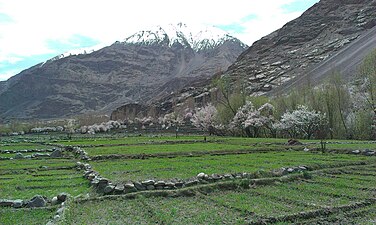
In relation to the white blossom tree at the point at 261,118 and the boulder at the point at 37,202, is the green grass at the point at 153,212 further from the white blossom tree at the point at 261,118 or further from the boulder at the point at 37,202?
the white blossom tree at the point at 261,118

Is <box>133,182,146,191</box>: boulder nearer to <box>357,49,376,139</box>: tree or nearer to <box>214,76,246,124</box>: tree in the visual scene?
<box>357,49,376,139</box>: tree

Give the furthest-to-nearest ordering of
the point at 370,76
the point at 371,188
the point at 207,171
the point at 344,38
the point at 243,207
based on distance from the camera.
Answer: the point at 344,38, the point at 370,76, the point at 207,171, the point at 371,188, the point at 243,207

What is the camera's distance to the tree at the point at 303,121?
5444 cm

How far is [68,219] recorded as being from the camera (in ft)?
43.0

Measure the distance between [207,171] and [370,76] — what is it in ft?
136

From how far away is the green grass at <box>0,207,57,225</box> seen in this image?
44.9ft

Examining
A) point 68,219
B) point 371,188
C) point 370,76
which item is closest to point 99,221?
point 68,219

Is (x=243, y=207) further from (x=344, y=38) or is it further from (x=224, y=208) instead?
(x=344, y=38)

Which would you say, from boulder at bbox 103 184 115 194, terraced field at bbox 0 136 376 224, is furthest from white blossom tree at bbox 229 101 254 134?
boulder at bbox 103 184 115 194

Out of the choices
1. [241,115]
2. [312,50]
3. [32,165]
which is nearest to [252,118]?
[241,115]

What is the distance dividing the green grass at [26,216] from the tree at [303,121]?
47.0 metres

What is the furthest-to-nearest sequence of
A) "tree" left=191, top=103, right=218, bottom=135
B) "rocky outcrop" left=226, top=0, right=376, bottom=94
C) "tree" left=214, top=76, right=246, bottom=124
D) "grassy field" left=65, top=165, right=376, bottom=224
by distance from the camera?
"rocky outcrop" left=226, top=0, right=376, bottom=94
"tree" left=191, top=103, right=218, bottom=135
"tree" left=214, top=76, right=246, bottom=124
"grassy field" left=65, top=165, right=376, bottom=224

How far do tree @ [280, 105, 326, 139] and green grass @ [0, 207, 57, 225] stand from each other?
46970 millimetres

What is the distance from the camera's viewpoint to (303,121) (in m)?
54.9
